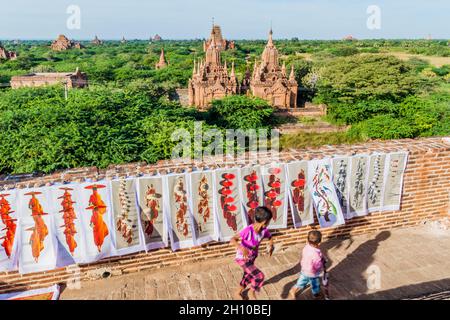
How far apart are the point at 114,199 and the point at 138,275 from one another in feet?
3.64

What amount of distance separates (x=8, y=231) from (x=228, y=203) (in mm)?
2655

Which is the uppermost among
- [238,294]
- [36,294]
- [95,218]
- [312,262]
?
[95,218]

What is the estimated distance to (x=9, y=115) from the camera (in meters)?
14.3

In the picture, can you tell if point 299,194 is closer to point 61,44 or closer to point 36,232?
point 36,232

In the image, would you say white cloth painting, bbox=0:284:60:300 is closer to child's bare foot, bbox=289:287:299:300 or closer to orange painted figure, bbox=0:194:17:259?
orange painted figure, bbox=0:194:17:259

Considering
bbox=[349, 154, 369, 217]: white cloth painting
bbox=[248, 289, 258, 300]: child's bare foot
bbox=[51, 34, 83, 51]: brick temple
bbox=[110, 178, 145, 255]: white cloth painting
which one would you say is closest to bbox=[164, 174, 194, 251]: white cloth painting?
bbox=[110, 178, 145, 255]: white cloth painting

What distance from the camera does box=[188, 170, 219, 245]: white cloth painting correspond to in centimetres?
445

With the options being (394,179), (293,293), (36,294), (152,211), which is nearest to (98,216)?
(152,211)

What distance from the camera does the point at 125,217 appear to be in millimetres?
4277

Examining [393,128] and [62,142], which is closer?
[62,142]
